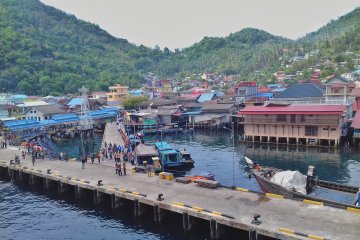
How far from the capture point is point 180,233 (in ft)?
106

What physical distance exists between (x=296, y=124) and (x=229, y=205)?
44704 mm

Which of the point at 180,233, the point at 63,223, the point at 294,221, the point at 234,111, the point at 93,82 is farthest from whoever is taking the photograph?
the point at 93,82

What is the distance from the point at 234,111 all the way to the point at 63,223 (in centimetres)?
7591

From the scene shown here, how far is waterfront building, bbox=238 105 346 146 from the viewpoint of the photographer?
67688 millimetres

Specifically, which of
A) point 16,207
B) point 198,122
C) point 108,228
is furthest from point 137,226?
point 198,122

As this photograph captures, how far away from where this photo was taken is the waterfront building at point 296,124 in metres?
67.7

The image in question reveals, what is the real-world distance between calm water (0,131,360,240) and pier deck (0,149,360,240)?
8.10 ft

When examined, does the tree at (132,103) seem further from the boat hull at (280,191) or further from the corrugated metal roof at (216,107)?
the boat hull at (280,191)

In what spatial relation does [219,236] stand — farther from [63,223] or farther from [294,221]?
[63,223]

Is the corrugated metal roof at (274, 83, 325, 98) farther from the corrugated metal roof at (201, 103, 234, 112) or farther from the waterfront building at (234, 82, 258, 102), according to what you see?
the waterfront building at (234, 82, 258, 102)

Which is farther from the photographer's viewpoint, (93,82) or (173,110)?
(93,82)

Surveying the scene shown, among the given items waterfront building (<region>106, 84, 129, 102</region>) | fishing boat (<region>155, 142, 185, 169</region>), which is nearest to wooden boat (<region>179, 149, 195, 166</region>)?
fishing boat (<region>155, 142, 185, 169</region>)

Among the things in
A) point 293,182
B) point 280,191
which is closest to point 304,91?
point 293,182

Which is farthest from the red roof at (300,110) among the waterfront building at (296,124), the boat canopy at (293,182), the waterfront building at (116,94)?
the waterfront building at (116,94)
